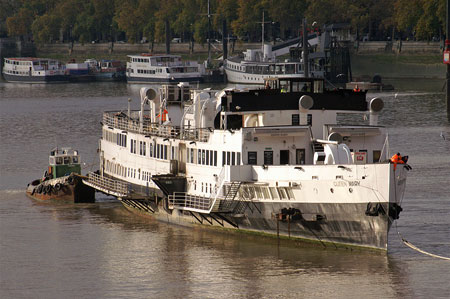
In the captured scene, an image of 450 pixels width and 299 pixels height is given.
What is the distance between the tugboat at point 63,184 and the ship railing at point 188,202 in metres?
11.7

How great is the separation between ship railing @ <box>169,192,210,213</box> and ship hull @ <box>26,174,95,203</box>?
1167 centimetres

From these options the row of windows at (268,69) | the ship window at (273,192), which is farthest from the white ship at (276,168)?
the row of windows at (268,69)

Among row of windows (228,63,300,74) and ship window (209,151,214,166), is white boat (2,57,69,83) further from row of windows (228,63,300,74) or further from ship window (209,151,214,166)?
ship window (209,151,214,166)

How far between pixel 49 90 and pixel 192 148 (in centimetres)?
11465

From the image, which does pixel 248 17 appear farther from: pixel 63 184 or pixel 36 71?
pixel 63 184

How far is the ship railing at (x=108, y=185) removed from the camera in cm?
Answer: 5562

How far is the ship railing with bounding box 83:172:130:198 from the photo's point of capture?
55.6m

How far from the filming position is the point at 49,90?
162000 mm

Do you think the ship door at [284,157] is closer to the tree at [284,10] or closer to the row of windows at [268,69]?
the row of windows at [268,69]

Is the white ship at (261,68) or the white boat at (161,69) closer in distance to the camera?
the white ship at (261,68)

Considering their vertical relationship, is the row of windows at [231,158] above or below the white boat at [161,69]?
below

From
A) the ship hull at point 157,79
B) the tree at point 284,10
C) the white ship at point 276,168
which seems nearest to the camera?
the white ship at point 276,168

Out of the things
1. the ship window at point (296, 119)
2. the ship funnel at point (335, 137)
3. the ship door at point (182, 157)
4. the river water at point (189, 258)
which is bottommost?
the river water at point (189, 258)

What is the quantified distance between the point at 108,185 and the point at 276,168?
50.7ft
